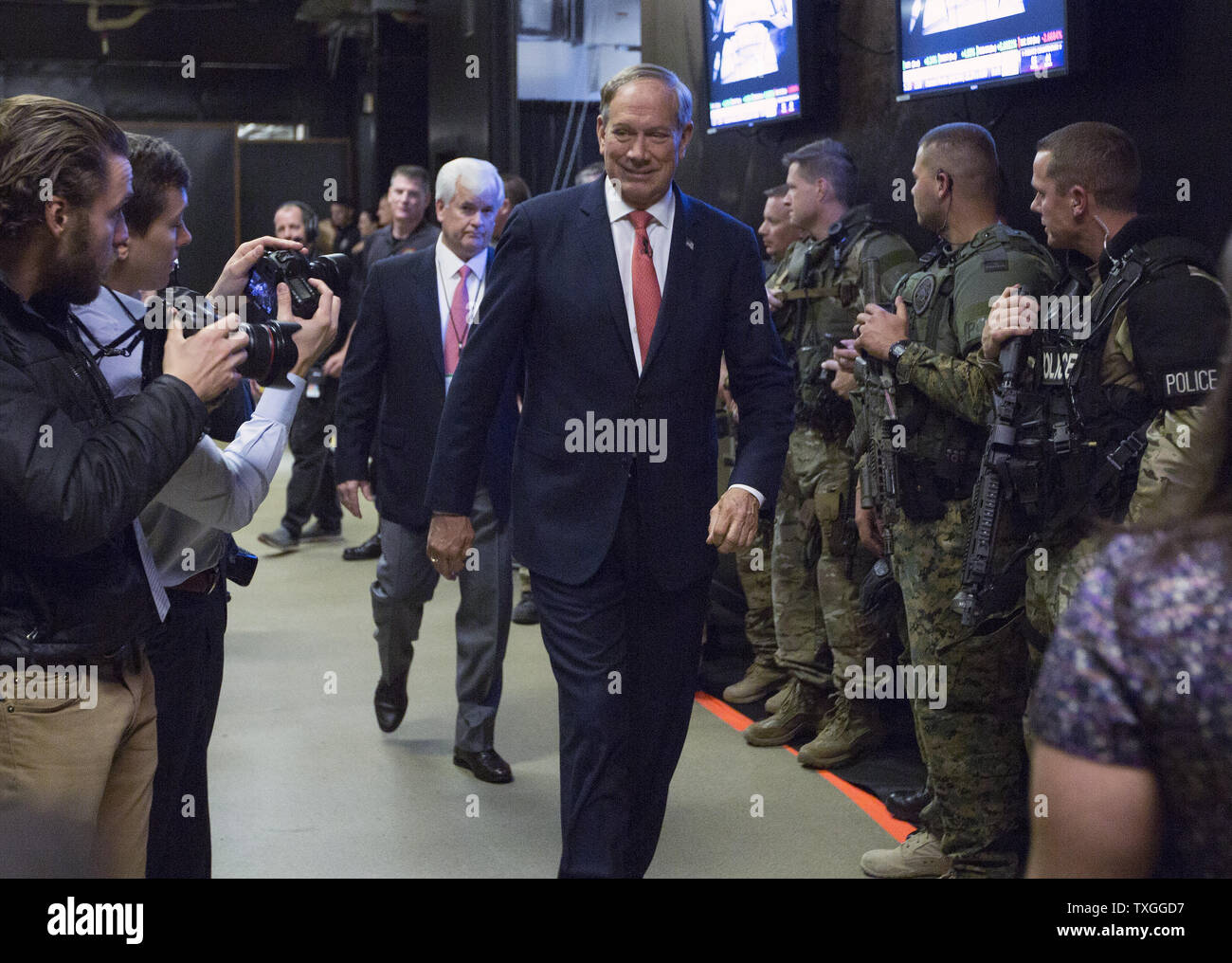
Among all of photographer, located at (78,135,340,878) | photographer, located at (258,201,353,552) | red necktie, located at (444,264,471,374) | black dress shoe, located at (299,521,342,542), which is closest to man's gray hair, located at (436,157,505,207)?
red necktie, located at (444,264,471,374)

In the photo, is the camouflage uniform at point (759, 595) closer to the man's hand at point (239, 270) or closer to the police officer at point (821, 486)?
the police officer at point (821, 486)

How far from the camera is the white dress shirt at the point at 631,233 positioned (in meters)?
2.63

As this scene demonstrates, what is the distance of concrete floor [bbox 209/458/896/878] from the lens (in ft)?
10.7

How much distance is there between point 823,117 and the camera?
193 inches

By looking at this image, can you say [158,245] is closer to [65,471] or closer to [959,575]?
[65,471]

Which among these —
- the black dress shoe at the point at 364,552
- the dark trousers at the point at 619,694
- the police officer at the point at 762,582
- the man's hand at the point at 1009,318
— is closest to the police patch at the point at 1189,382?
the man's hand at the point at 1009,318

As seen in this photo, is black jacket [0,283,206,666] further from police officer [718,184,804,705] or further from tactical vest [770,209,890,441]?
police officer [718,184,804,705]

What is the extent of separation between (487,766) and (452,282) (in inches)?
60.0

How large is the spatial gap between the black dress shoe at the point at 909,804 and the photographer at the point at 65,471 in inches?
91.9

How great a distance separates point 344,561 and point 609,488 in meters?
4.79

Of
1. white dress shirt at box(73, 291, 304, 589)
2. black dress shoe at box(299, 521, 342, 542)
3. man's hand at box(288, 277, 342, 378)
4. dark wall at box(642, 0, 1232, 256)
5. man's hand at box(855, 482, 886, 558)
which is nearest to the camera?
white dress shirt at box(73, 291, 304, 589)

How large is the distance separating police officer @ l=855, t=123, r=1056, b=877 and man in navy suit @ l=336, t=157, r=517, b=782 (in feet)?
4.19
